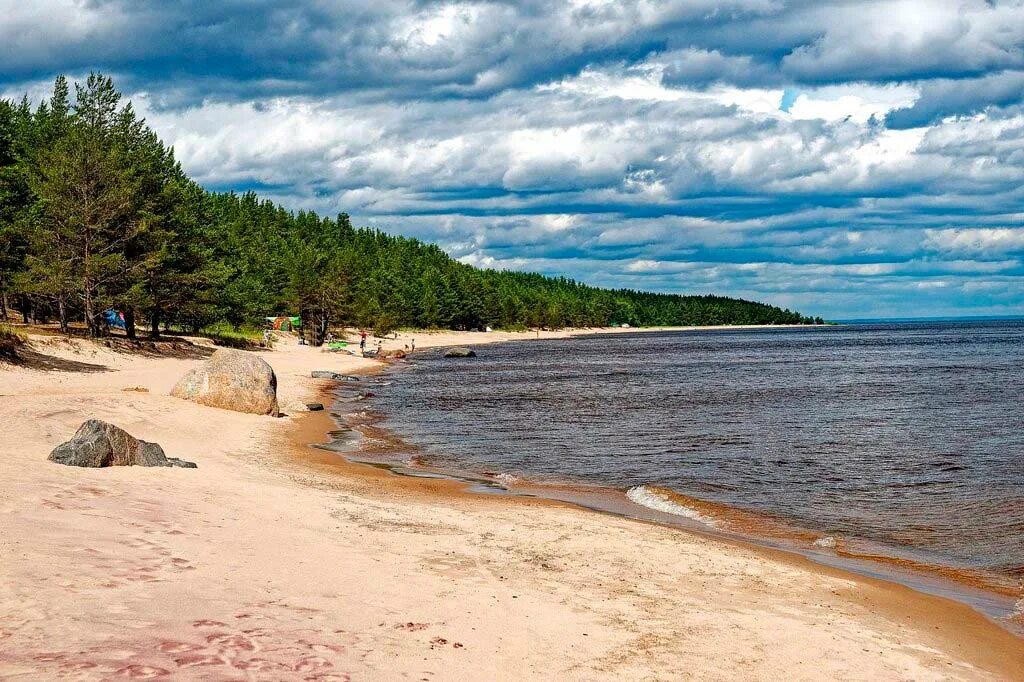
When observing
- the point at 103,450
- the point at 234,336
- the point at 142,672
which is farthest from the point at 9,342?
the point at 234,336

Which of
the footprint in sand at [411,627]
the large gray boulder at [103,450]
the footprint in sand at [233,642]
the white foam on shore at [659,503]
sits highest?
the large gray boulder at [103,450]

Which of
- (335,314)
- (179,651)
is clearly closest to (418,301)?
(335,314)

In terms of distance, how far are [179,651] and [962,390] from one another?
5369 centimetres

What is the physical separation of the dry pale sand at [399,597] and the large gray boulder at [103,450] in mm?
395

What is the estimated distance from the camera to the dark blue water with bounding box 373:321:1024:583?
18828 mm

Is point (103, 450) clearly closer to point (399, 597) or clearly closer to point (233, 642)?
point (399, 597)

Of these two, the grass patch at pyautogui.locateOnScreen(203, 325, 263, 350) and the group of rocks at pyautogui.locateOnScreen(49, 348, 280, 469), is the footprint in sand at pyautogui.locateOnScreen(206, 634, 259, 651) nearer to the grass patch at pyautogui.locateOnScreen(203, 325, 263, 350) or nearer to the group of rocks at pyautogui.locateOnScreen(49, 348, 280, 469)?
the group of rocks at pyautogui.locateOnScreen(49, 348, 280, 469)

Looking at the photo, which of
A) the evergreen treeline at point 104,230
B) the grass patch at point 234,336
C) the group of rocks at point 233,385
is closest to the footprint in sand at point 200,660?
the group of rocks at point 233,385

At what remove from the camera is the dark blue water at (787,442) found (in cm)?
1883

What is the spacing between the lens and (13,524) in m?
10.6

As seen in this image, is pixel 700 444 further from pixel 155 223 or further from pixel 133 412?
pixel 155 223

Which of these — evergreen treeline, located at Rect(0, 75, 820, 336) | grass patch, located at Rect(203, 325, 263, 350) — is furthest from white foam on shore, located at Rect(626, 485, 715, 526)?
grass patch, located at Rect(203, 325, 263, 350)

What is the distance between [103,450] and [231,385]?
14.7m

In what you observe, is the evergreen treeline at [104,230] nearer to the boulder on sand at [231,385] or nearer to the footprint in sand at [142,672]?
the boulder on sand at [231,385]
